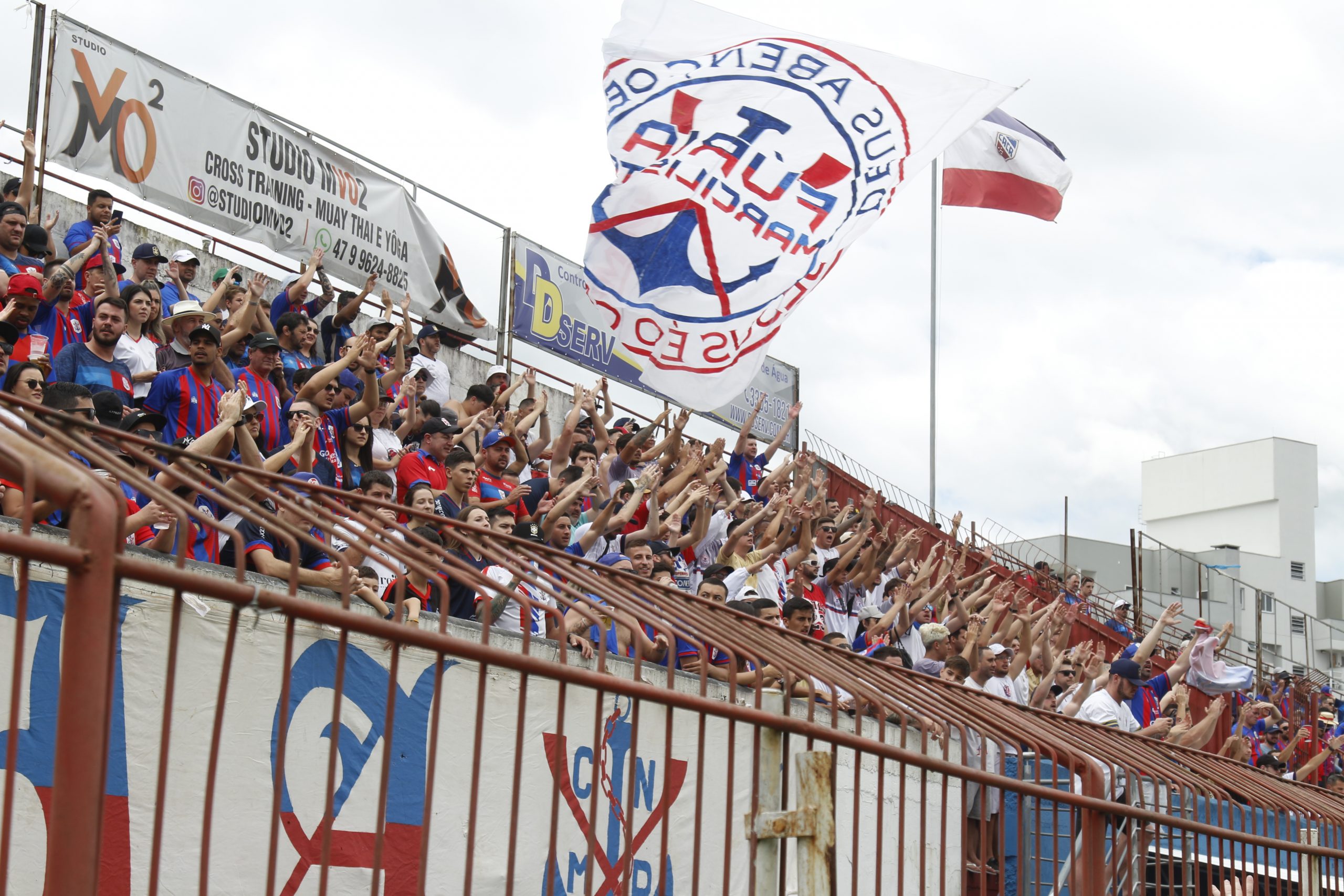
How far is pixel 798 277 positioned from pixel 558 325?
372 inches

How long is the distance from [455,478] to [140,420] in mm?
2150

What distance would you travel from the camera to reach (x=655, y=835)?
5383mm

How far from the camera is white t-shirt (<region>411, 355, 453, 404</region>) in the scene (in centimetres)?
1314

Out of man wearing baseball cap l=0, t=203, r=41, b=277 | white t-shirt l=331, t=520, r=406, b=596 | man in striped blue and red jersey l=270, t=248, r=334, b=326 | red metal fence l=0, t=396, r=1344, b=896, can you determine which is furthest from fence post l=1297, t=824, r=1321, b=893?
man in striped blue and red jersey l=270, t=248, r=334, b=326

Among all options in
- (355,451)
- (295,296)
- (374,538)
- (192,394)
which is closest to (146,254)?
(295,296)

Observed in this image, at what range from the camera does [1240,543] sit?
56.1 meters

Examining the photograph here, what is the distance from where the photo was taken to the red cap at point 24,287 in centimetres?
762

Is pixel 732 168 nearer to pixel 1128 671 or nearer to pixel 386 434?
pixel 386 434

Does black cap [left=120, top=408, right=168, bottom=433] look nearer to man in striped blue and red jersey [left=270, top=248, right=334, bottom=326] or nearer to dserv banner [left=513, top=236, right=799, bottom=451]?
man in striped blue and red jersey [left=270, top=248, right=334, bottom=326]

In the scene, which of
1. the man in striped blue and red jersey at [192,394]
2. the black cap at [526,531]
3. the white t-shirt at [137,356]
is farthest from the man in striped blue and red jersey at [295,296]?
the black cap at [526,531]

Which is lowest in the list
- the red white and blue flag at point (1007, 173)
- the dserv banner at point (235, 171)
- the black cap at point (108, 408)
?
the black cap at point (108, 408)

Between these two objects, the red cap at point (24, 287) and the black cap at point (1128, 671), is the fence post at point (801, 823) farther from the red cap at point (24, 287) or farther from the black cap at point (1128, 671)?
the black cap at point (1128, 671)

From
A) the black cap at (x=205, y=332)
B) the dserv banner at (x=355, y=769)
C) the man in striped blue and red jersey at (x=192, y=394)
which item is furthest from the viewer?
the black cap at (x=205, y=332)

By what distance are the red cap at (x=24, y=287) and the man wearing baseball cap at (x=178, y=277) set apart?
8.14 ft
